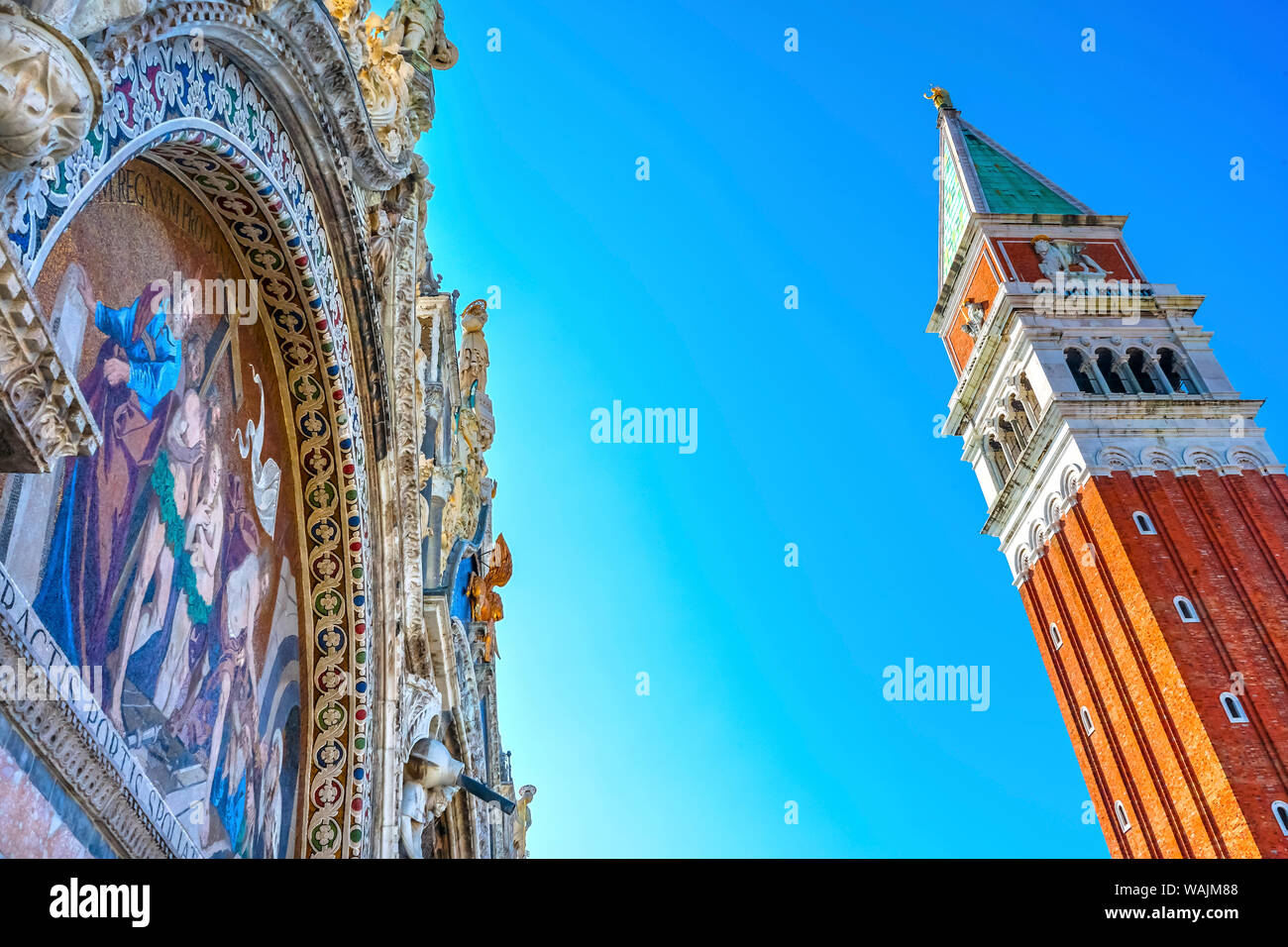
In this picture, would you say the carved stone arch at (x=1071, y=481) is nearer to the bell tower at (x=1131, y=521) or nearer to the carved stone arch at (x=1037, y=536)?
the bell tower at (x=1131, y=521)

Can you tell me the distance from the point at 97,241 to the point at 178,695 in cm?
306

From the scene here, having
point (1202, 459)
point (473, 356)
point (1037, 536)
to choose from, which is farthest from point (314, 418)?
point (1037, 536)

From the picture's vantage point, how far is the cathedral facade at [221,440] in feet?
16.2

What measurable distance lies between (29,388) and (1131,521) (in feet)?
97.1

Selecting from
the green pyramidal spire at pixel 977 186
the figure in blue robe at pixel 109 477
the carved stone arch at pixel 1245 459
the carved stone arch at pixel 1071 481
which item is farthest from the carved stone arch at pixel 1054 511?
the figure in blue robe at pixel 109 477

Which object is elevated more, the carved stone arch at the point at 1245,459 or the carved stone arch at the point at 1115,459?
the carved stone arch at the point at 1115,459

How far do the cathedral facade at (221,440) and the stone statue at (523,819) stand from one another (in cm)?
559

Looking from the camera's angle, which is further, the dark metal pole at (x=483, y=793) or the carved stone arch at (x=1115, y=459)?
the carved stone arch at (x=1115, y=459)

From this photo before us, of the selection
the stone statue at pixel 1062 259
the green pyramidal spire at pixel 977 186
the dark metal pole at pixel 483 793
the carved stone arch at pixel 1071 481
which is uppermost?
the green pyramidal spire at pixel 977 186

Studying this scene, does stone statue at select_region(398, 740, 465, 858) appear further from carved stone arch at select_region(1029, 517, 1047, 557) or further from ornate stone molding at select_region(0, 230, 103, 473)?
carved stone arch at select_region(1029, 517, 1047, 557)

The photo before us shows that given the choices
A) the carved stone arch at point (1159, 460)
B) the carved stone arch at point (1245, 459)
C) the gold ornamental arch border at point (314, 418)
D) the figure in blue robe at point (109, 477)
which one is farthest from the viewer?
the carved stone arch at point (1245, 459)
